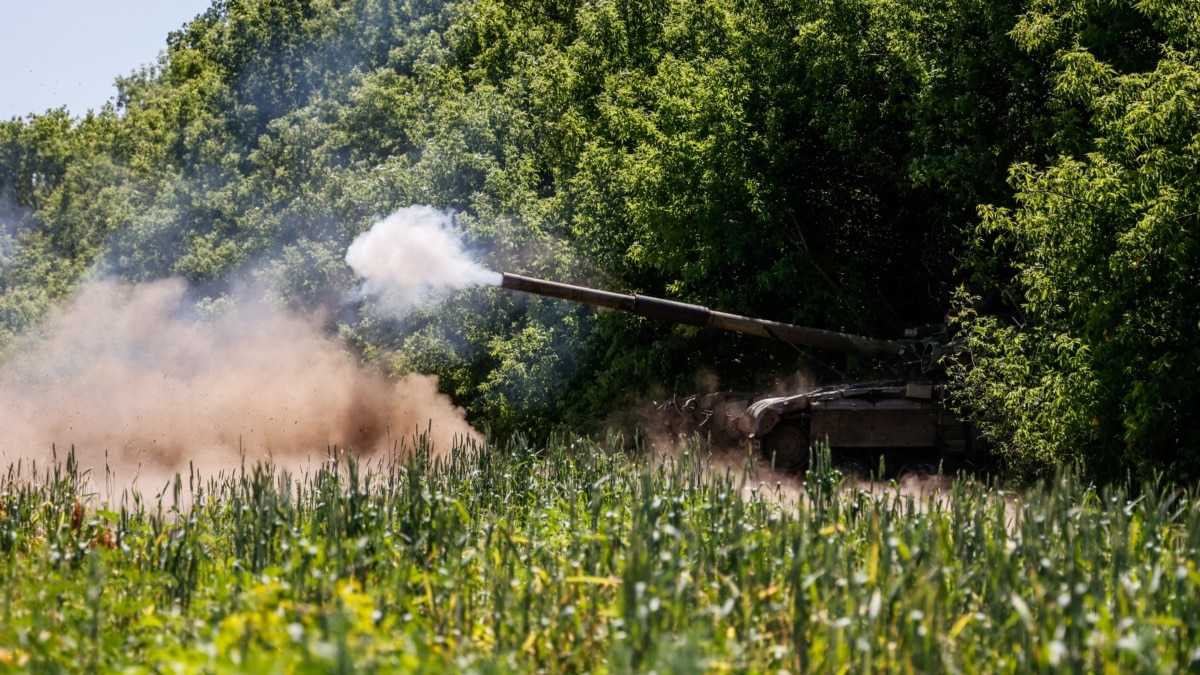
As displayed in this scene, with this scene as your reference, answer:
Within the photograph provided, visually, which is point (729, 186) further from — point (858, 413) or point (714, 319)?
point (858, 413)

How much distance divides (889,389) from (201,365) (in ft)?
72.3

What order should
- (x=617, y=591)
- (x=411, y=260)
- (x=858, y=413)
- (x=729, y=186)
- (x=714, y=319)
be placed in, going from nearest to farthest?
(x=617, y=591)
(x=858, y=413)
(x=714, y=319)
(x=411, y=260)
(x=729, y=186)

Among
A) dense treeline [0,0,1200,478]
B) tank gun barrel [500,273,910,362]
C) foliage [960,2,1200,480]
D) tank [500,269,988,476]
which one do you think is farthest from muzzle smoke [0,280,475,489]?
foliage [960,2,1200,480]

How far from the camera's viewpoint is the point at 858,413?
17953 mm

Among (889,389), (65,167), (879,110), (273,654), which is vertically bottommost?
(273,654)

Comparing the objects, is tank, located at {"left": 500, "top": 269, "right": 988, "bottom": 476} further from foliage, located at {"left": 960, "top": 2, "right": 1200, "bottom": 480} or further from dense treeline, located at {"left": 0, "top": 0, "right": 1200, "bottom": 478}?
foliage, located at {"left": 960, "top": 2, "right": 1200, "bottom": 480}

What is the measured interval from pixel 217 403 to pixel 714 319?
49.0 ft

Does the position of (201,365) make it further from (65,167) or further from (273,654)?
(273,654)

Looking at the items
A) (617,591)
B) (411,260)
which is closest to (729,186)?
(411,260)

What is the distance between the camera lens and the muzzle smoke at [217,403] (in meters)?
29.2

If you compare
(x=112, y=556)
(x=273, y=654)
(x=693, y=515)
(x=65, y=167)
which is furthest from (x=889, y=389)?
(x=65, y=167)

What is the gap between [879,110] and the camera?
22.5 metres

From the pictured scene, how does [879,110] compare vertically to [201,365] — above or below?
above

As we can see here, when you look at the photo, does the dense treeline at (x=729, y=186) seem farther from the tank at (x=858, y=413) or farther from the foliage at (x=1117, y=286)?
the tank at (x=858, y=413)
